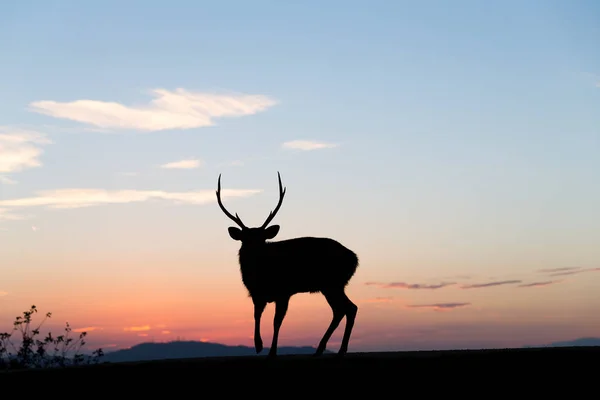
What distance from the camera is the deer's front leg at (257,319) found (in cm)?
1775

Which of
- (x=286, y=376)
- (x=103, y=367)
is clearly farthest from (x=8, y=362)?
(x=286, y=376)

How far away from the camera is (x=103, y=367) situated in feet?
51.4

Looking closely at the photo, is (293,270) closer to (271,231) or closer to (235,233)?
(271,231)

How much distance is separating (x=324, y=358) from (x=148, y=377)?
145 inches

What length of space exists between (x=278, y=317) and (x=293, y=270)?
132 centimetres

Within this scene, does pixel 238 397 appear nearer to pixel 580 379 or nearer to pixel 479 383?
pixel 479 383

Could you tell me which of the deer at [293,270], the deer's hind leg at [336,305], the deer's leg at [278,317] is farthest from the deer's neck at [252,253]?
the deer's hind leg at [336,305]

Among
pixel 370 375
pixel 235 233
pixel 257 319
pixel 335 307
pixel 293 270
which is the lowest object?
pixel 370 375

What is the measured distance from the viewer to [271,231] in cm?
1964

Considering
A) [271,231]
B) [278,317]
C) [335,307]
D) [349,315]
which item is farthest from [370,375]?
[271,231]

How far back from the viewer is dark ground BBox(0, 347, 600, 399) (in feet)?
40.7

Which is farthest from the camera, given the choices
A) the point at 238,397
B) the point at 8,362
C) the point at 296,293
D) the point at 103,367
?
the point at 8,362

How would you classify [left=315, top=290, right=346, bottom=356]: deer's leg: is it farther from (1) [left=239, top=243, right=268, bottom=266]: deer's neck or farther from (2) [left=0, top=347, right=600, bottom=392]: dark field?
(2) [left=0, top=347, right=600, bottom=392]: dark field

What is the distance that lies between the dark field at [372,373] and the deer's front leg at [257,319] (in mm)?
2010
